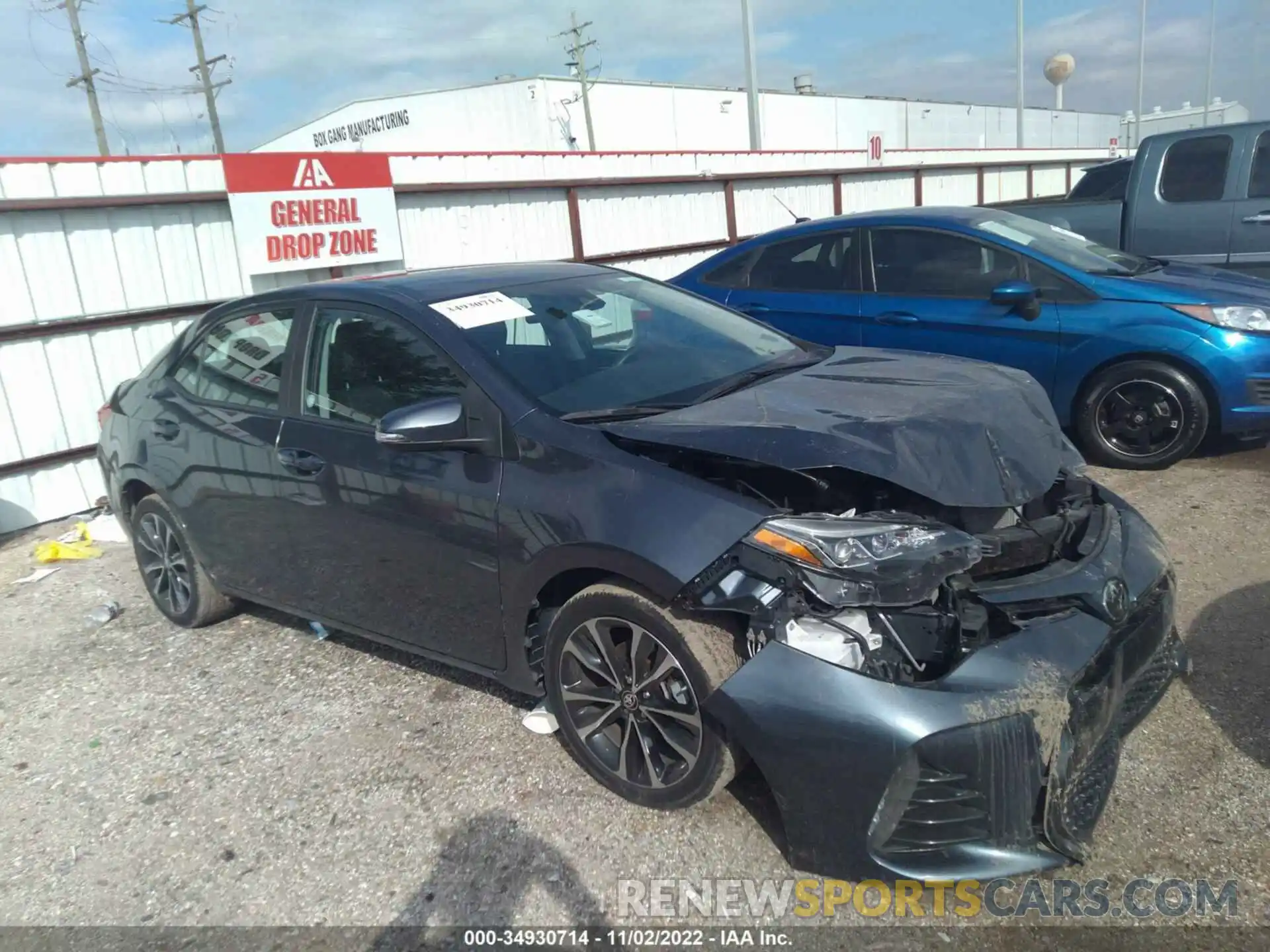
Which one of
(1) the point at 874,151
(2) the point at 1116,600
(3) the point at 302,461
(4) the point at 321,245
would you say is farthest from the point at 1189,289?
(1) the point at 874,151

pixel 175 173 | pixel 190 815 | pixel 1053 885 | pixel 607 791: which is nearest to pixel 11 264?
A: pixel 175 173

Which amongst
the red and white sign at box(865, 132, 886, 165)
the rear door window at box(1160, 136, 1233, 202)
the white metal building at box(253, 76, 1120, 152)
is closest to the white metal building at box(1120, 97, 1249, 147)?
the white metal building at box(253, 76, 1120, 152)

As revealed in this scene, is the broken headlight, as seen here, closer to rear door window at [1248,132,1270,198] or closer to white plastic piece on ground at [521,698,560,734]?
white plastic piece on ground at [521,698,560,734]

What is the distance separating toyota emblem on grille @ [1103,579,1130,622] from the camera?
258 cm

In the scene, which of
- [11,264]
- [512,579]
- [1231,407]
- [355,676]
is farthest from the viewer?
[11,264]

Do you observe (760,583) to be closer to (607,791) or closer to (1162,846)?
(607,791)

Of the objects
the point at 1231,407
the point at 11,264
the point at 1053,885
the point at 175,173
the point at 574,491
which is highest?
the point at 175,173

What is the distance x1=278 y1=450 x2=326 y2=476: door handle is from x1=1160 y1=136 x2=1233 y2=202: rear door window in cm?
762

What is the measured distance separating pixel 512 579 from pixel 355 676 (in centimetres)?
139

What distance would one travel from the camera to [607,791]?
3.05 m

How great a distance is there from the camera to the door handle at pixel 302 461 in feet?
11.7

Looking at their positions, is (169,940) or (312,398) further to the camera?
(312,398)

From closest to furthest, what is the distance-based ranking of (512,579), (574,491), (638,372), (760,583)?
1. (760,583)
2. (574,491)
3. (512,579)
4. (638,372)

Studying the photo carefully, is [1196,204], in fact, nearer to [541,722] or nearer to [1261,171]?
[1261,171]
